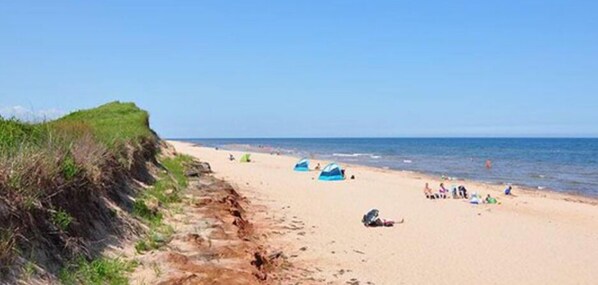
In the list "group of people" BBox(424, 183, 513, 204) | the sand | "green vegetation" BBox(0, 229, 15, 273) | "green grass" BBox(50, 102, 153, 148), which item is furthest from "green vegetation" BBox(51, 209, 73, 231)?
"group of people" BBox(424, 183, 513, 204)

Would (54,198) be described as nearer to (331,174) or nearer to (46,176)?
(46,176)

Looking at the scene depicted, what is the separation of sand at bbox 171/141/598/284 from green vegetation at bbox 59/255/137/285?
3.58 meters

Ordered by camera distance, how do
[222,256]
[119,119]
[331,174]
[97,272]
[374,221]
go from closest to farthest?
[97,272] → [222,256] → [374,221] → [119,119] → [331,174]

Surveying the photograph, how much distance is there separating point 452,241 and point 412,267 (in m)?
3.08

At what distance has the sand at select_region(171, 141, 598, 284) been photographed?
10234mm

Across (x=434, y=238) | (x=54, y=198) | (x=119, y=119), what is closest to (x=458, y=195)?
(x=434, y=238)

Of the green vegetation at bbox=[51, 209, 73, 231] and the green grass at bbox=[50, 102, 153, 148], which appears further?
the green grass at bbox=[50, 102, 153, 148]

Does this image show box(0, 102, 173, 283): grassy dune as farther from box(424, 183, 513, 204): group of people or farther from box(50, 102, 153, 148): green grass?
box(424, 183, 513, 204): group of people

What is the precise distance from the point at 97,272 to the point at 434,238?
889 cm

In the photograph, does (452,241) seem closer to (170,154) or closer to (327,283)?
(327,283)

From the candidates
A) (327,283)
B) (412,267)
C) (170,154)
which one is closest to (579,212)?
(412,267)

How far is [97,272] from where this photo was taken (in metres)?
7.09

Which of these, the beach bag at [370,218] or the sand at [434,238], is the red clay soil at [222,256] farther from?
the beach bag at [370,218]

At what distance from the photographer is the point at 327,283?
9.20m
